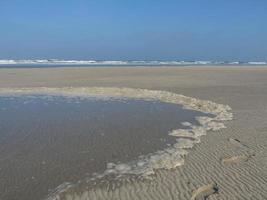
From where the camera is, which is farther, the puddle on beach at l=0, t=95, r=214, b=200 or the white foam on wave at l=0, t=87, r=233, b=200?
the white foam on wave at l=0, t=87, r=233, b=200

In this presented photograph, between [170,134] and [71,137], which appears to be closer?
[71,137]

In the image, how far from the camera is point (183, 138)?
11.9m

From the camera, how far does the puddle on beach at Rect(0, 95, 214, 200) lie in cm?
838

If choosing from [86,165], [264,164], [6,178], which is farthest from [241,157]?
[6,178]

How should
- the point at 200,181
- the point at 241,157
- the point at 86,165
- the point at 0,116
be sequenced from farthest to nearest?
the point at 0,116 < the point at 241,157 < the point at 86,165 < the point at 200,181

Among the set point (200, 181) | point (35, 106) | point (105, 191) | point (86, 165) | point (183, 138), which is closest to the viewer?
point (105, 191)

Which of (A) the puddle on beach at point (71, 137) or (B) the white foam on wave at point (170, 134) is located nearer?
(A) the puddle on beach at point (71, 137)

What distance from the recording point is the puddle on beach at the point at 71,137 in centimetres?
838

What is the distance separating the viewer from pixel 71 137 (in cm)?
1188

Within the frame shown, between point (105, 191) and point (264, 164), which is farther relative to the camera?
point (264, 164)

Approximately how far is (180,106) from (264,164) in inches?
368

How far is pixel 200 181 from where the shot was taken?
26.7ft

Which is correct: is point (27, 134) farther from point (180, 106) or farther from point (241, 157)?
point (180, 106)

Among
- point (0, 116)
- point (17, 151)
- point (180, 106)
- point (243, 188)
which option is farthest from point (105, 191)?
point (180, 106)
